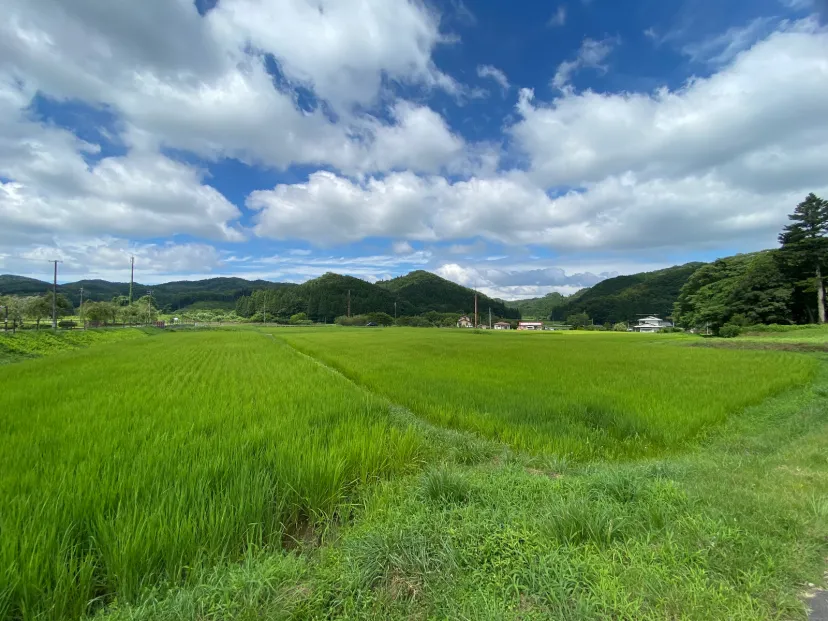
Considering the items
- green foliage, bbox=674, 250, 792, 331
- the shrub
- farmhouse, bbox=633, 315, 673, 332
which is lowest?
farmhouse, bbox=633, 315, 673, 332

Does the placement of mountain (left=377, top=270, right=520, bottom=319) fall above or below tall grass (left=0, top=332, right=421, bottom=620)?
above

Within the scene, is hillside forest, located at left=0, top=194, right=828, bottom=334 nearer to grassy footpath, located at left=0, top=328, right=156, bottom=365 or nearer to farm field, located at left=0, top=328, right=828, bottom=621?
grassy footpath, located at left=0, top=328, right=156, bottom=365

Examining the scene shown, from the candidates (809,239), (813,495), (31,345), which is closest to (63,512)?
(813,495)

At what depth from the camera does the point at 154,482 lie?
306 centimetres

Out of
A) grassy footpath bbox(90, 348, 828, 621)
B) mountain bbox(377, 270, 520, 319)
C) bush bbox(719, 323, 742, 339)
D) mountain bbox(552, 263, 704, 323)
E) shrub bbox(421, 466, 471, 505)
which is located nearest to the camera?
grassy footpath bbox(90, 348, 828, 621)

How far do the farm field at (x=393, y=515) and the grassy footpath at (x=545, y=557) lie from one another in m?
0.01

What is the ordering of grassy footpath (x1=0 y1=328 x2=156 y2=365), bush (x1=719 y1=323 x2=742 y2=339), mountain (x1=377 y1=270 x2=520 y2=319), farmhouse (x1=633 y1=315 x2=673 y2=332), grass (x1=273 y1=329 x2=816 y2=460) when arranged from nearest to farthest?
grass (x1=273 y1=329 x2=816 y2=460) → grassy footpath (x1=0 y1=328 x2=156 y2=365) → bush (x1=719 y1=323 x2=742 y2=339) → farmhouse (x1=633 y1=315 x2=673 y2=332) → mountain (x1=377 y1=270 x2=520 y2=319)

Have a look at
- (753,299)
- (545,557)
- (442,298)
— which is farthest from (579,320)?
(545,557)

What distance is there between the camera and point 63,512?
100 inches

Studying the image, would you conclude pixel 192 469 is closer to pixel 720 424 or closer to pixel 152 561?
pixel 152 561

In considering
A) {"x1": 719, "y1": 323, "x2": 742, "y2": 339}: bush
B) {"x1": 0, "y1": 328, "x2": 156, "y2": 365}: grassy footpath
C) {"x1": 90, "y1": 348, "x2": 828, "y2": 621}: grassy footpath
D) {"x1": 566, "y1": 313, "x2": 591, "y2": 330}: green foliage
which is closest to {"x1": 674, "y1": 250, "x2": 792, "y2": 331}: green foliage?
{"x1": 719, "y1": 323, "x2": 742, "y2": 339}: bush

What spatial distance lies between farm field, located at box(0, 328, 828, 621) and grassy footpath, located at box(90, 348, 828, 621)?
1 cm

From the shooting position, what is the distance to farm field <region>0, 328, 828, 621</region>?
2.07 meters

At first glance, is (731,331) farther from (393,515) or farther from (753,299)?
(393,515)
